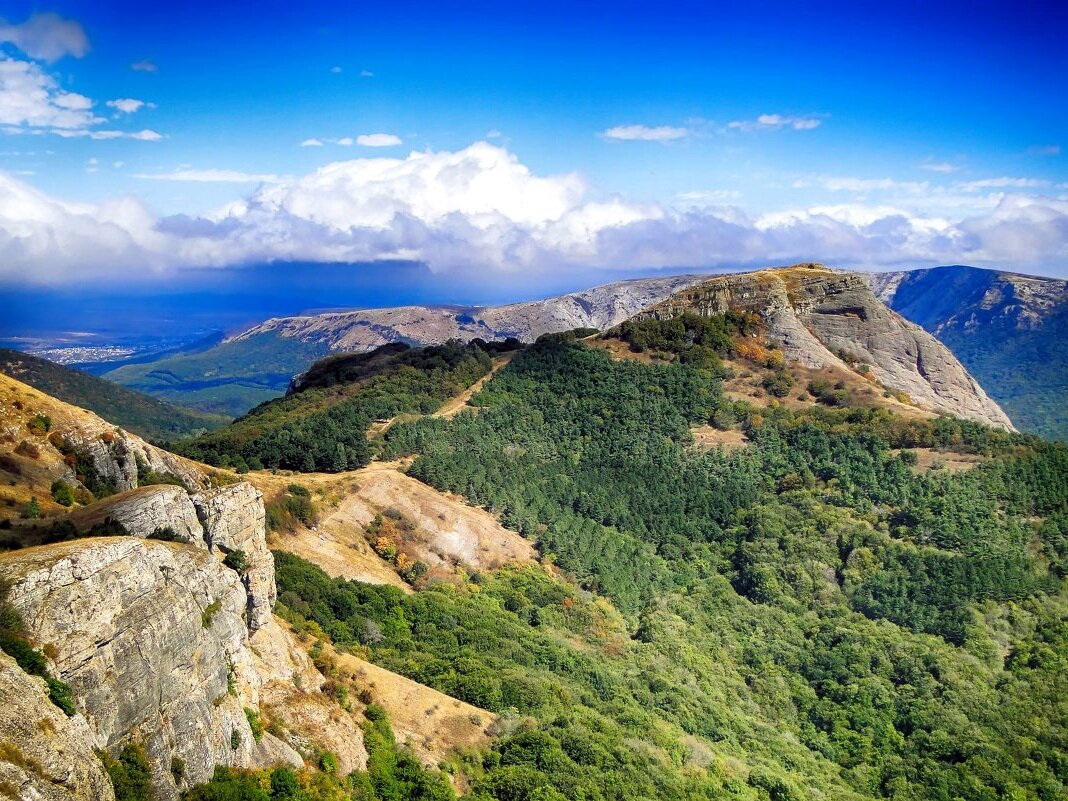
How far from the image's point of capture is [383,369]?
14388 cm

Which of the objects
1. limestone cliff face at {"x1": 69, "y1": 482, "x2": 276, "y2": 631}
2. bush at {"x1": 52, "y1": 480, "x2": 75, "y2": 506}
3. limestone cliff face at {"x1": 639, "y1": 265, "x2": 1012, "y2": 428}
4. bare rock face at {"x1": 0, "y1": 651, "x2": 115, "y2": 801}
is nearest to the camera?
bare rock face at {"x1": 0, "y1": 651, "x2": 115, "y2": 801}

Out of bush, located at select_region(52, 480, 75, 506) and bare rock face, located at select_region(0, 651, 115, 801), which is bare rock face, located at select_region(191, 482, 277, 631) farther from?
bare rock face, located at select_region(0, 651, 115, 801)

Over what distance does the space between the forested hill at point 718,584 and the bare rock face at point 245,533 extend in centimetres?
1027

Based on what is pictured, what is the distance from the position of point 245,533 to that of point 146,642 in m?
15.2

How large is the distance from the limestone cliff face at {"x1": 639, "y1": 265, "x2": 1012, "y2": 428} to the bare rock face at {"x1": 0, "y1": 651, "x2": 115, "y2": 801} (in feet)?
461

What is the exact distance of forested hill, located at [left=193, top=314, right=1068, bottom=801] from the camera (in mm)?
64062

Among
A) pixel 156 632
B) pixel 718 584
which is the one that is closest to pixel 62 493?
pixel 156 632

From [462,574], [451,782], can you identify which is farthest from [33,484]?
[462,574]

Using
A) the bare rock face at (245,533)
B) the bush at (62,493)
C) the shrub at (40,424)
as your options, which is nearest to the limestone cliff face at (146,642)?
the bare rock face at (245,533)

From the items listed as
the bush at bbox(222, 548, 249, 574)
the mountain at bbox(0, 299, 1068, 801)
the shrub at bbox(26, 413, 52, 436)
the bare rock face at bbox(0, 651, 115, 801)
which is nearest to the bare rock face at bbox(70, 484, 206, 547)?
the mountain at bbox(0, 299, 1068, 801)

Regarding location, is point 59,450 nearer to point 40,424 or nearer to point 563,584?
point 40,424

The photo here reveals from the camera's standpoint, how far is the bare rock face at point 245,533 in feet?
141

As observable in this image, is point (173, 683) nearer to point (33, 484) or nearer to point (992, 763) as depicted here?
point (33, 484)

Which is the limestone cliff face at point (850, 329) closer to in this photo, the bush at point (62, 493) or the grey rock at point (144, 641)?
the bush at point (62, 493)
